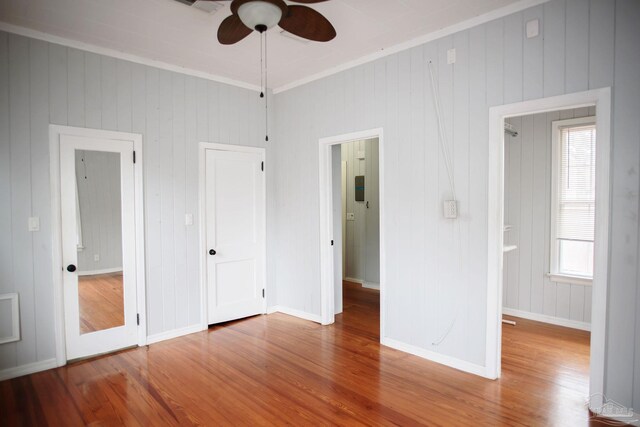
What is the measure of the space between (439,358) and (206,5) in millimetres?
3443

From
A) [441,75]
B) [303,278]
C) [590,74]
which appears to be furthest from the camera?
[303,278]

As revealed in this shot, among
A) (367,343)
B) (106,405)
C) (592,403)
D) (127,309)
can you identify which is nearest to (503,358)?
(592,403)

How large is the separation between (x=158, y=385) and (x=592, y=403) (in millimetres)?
3146

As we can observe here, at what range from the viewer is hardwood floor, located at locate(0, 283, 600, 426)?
2.56 metres

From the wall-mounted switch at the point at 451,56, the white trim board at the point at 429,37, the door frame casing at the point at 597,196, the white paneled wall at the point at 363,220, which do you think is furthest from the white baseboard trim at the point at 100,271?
the white paneled wall at the point at 363,220

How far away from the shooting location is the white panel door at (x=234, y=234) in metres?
4.38

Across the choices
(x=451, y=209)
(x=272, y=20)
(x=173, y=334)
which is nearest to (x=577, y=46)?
(x=451, y=209)

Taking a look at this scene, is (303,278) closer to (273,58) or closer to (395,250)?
(395,250)

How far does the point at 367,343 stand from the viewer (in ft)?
12.6

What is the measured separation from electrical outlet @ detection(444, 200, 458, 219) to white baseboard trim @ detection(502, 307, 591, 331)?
2229 mm

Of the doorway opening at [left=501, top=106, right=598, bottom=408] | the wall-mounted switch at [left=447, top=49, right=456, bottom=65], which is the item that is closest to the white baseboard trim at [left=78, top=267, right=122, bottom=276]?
the wall-mounted switch at [left=447, top=49, right=456, bottom=65]

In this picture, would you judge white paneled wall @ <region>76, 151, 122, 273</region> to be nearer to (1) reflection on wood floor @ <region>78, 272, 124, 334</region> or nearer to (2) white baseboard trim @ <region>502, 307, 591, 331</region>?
(1) reflection on wood floor @ <region>78, 272, 124, 334</region>

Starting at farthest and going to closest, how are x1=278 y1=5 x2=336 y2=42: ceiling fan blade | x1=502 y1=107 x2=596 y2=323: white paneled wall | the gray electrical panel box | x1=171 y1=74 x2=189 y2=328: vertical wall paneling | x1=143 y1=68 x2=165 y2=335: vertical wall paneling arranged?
the gray electrical panel box, x1=502 y1=107 x2=596 y2=323: white paneled wall, x1=171 y1=74 x2=189 y2=328: vertical wall paneling, x1=143 y1=68 x2=165 y2=335: vertical wall paneling, x1=278 y1=5 x2=336 y2=42: ceiling fan blade

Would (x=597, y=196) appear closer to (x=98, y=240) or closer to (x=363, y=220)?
(x=363, y=220)
